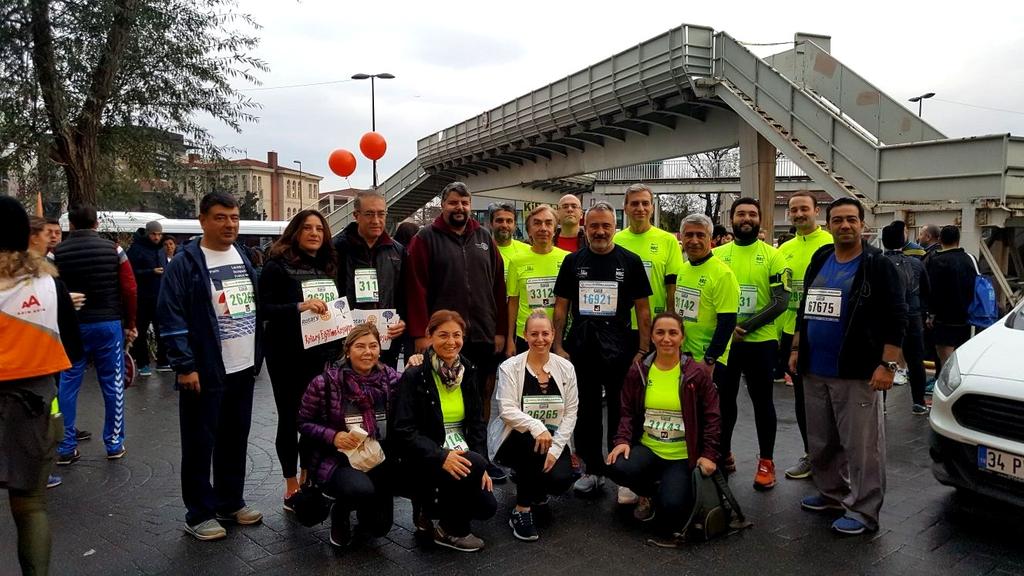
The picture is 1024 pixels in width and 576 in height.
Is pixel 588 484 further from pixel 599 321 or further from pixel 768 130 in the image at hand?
pixel 768 130

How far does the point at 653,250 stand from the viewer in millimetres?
5285

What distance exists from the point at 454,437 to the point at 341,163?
17040mm

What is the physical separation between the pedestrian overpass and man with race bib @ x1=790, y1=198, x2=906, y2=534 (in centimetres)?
804

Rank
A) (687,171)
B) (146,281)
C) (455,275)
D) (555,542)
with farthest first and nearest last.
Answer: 1. (687,171)
2. (146,281)
3. (455,275)
4. (555,542)

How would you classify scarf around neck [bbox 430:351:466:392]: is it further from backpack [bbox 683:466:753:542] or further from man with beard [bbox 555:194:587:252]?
man with beard [bbox 555:194:587:252]

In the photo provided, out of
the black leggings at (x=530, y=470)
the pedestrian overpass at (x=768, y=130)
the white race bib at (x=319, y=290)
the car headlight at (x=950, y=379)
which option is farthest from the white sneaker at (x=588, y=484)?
the pedestrian overpass at (x=768, y=130)

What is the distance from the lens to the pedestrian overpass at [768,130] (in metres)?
11.2

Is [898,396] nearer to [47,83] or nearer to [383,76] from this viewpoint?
[47,83]

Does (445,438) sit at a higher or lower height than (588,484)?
higher

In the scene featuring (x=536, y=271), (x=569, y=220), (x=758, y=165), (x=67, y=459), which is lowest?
(x=67, y=459)

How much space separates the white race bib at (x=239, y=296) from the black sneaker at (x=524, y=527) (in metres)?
2.04

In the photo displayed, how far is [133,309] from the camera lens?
591 centimetres

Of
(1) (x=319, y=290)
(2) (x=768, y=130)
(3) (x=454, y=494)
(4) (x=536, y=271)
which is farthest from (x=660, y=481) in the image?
(2) (x=768, y=130)

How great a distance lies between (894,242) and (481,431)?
5.45 meters
